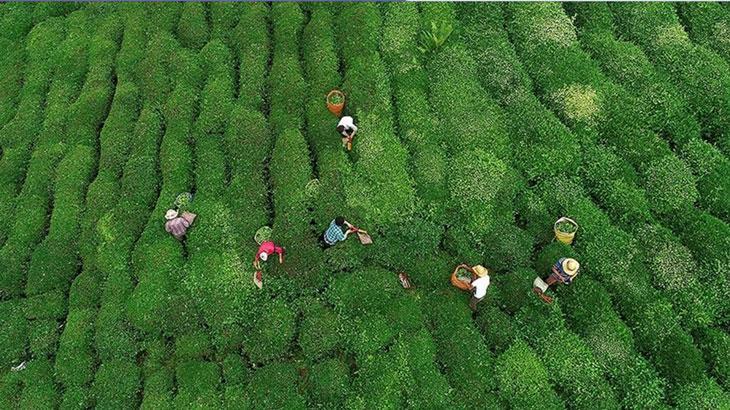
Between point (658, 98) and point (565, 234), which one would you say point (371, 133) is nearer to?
point (565, 234)

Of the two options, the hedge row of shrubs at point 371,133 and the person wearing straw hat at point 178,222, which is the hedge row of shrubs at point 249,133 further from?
the hedge row of shrubs at point 371,133

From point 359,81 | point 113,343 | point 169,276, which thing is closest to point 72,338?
point 113,343

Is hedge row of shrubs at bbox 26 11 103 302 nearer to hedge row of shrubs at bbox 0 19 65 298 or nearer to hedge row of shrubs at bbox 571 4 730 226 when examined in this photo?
hedge row of shrubs at bbox 0 19 65 298

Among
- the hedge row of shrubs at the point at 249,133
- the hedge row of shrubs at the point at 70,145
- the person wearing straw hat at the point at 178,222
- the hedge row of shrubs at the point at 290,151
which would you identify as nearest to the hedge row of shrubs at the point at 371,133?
the hedge row of shrubs at the point at 290,151

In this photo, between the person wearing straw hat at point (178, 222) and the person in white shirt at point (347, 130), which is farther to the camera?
the person in white shirt at point (347, 130)

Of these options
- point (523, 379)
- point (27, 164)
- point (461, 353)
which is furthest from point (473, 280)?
point (27, 164)
